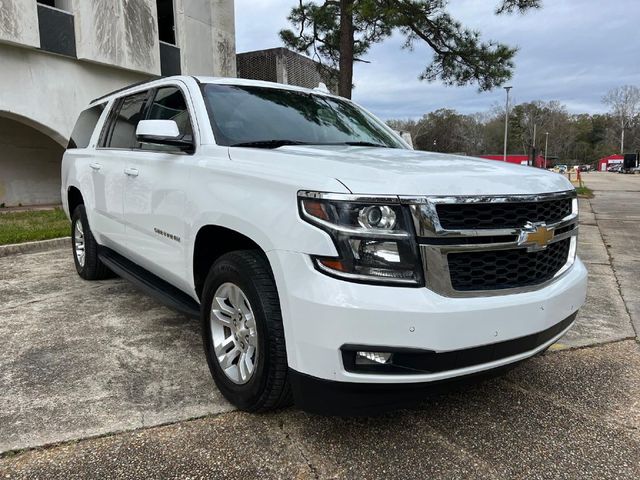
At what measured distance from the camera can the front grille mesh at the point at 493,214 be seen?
2223mm

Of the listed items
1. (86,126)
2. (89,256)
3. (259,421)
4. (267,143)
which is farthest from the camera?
(86,126)

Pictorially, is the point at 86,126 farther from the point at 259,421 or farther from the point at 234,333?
the point at 259,421

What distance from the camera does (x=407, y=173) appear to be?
7.60ft

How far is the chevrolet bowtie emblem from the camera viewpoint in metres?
2.39

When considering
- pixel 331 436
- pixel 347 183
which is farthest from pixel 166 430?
pixel 347 183

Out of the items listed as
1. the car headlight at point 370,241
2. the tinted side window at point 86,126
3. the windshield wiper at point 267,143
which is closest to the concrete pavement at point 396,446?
the car headlight at point 370,241

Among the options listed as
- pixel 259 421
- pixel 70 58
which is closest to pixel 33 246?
pixel 259 421

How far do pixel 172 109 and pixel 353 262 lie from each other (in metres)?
2.23

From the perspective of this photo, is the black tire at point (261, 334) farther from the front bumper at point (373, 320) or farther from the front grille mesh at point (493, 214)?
the front grille mesh at point (493, 214)

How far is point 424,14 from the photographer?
11344 millimetres

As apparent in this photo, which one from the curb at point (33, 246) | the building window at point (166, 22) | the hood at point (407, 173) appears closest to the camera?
the hood at point (407, 173)

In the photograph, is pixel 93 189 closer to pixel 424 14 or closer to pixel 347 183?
pixel 347 183

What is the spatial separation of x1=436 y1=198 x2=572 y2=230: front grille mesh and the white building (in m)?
11.7

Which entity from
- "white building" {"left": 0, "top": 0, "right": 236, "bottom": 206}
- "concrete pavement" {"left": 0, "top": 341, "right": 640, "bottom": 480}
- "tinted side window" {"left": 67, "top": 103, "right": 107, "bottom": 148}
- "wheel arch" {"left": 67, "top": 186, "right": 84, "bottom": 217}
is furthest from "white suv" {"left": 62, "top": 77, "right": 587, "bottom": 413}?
"white building" {"left": 0, "top": 0, "right": 236, "bottom": 206}
